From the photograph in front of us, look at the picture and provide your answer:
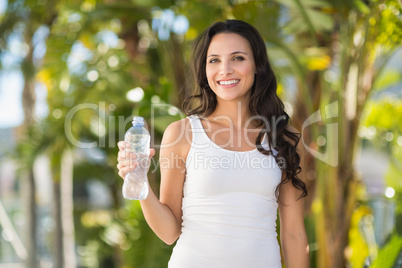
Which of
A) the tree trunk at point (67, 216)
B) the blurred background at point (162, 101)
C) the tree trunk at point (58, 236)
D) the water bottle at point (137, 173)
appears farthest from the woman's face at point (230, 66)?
the tree trunk at point (58, 236)

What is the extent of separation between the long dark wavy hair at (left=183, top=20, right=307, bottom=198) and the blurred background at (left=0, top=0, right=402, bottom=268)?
715 millimetres

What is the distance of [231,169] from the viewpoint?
6.19ft

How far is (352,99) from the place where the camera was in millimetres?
3965

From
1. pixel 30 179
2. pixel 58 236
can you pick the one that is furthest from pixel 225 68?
pixel 30 179

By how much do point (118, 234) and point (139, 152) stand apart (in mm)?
5618

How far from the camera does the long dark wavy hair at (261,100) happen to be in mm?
1993

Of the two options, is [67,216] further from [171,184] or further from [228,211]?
[228,211]

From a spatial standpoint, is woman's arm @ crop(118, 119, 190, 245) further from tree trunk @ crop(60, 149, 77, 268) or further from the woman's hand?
tree trunk @ crop(60, 149, 77, 268)

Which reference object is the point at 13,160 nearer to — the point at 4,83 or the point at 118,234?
the point at 4,83

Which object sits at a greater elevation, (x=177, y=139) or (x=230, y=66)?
(x=230, y=66)

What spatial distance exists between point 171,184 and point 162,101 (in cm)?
191

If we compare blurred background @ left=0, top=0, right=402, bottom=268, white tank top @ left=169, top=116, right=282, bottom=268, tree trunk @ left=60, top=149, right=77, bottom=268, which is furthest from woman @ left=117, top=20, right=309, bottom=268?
tree trunk @ left=60, top=149, right=77, bottom=268

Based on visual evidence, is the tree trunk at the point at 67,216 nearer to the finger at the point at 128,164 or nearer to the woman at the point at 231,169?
the woman at the point at 231,169

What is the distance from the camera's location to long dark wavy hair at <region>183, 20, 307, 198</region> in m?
1.99
